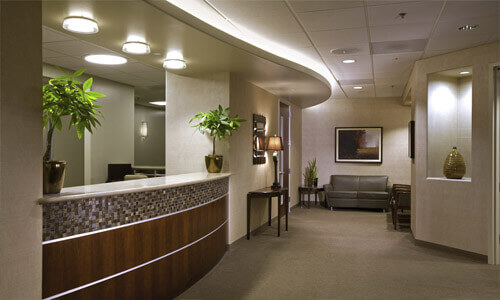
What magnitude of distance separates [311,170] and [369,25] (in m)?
6.42

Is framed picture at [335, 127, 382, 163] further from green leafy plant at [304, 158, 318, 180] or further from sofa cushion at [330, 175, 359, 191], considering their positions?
green leafy plant at [304, 158, 318, 180]

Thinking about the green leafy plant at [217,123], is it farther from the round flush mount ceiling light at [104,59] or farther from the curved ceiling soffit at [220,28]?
the round flush mount ceiling light at [104,59]

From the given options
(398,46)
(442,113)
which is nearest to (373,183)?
(442,113)

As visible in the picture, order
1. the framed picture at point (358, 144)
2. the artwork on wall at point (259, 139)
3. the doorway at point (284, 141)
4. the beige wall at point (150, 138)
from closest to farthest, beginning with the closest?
the artwork on wall at point (259, 139)
the doorway at point (284, 141)
the framed picture at point (358, 144)
the beige wall at point (150, 138)

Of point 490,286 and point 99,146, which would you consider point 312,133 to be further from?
point 490,286

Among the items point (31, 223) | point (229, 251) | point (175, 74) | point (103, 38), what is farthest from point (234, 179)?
point (31, 223)

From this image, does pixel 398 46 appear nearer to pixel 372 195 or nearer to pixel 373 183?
pixel 372 195

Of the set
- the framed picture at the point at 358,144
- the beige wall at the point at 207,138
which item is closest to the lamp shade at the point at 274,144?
the beige wall at the point at 207,138

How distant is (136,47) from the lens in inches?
160

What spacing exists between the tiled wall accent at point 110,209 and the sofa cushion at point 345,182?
688 cm

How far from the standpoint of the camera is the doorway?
346 inches

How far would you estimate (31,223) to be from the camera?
2504 millimetres

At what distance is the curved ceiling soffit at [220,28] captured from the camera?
11.1 feet

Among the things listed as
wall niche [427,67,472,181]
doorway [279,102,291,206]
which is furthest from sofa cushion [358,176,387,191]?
wall niche [427,67,472,181]
